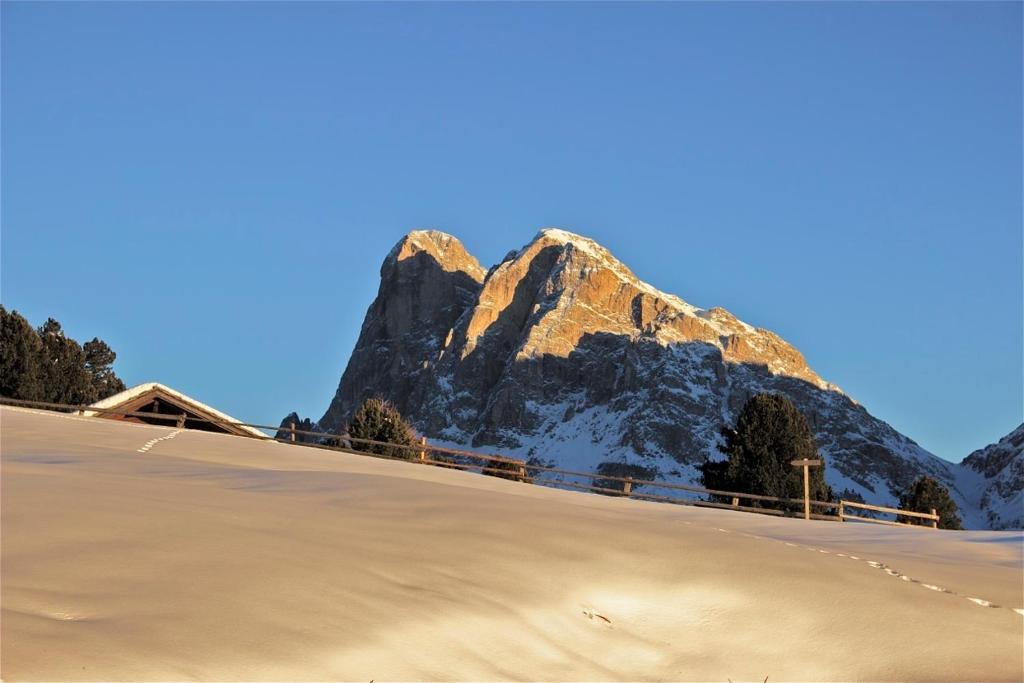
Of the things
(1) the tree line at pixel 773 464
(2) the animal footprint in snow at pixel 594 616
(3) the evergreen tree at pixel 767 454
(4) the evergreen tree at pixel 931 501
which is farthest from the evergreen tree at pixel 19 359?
(2) the animal footprint in snow at pixel 594 616

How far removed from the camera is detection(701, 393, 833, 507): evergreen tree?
65.4m

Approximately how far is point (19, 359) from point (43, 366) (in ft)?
9.65

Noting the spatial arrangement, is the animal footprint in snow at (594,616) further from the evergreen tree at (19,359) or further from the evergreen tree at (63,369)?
the evergreen tree at (63,369)

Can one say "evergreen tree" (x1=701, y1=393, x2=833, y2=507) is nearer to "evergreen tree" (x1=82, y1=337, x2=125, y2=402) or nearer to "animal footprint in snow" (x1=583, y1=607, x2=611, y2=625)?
"evergreen tree" (x1=82, y1=337, x2=125, y2=402)

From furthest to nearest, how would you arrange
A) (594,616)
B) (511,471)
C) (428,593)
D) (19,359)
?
(19,359), (511,471), (594,616), (428,593)

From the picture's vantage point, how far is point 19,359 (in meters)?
60.8

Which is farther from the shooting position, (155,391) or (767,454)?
(767,454)

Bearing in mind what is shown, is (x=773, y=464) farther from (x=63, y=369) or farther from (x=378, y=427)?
(x=63, y=369)

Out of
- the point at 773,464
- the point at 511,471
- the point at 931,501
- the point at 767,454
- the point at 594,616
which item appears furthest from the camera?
the point at 931,501

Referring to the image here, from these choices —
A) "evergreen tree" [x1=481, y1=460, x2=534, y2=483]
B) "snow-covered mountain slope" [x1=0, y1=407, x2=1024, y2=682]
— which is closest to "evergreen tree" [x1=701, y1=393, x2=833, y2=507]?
"evergreen tree" [x1=481, y1=460, x2=534, y2=483]

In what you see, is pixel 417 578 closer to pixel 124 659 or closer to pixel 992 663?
pixel 124 659

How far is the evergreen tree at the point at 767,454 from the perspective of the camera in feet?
214

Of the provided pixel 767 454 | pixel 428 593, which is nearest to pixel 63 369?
pixel 767 454

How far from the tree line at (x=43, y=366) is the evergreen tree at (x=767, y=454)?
37.1 m
